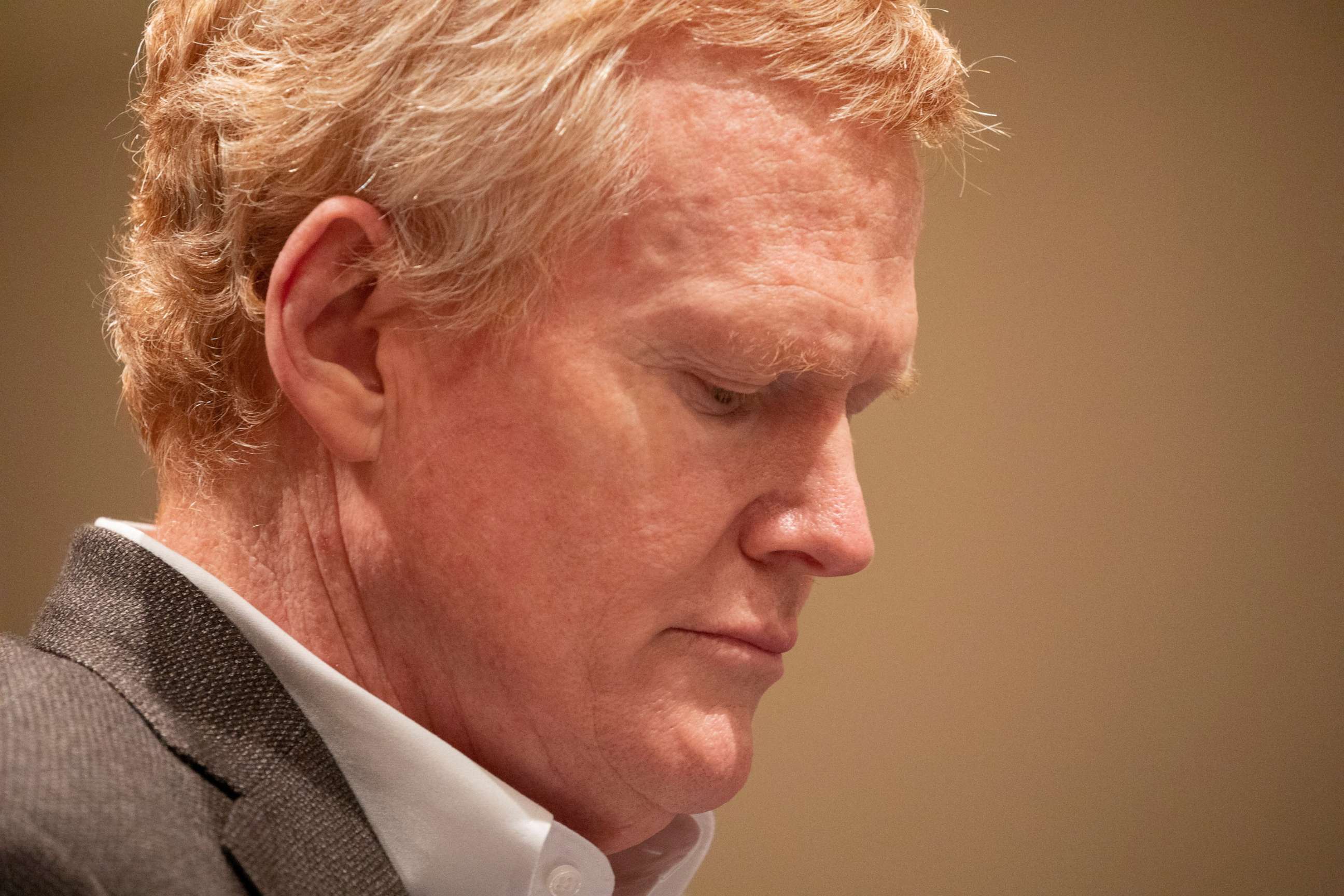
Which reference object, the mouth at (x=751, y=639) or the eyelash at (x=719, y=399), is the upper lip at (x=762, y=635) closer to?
the mouth at (x=751, y=639)

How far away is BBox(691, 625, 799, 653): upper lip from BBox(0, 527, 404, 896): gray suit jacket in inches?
11.9

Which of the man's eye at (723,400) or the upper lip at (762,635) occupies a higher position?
the man's eye at (723,400)

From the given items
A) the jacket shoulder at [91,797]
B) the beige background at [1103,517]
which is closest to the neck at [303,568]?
the jacket shoulder at [91,797]

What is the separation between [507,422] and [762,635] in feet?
0.89

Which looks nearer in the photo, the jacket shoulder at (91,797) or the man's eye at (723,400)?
the jacket shoulder at (91,797)

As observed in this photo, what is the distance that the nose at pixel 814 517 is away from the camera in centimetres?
94

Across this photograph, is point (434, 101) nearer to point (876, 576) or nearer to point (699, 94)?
point (699, 94)

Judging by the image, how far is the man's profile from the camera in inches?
34.2

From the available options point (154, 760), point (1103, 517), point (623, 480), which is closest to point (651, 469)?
point (623, 480)

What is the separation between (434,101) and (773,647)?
19.8 inches

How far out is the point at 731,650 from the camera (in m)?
0.95

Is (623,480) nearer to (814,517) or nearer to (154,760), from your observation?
(814,517)

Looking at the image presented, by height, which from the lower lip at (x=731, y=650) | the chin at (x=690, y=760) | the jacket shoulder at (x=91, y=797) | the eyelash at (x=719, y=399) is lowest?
the jacket shoulder at (x=91, y=797)

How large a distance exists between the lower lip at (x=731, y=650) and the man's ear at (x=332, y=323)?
0.96 feet
